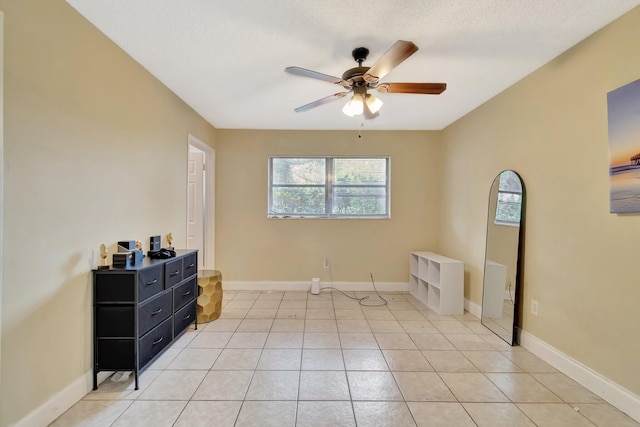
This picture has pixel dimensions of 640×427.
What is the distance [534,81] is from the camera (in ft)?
8.02

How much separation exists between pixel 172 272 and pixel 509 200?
3286mm

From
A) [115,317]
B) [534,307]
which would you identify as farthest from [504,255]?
[115,317]

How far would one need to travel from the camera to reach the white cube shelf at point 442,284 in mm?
3355

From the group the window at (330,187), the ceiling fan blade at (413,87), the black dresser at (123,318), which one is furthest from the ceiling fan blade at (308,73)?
the window at (330,187)

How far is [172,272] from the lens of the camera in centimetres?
236

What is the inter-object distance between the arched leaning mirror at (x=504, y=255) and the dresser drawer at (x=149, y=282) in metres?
3.18

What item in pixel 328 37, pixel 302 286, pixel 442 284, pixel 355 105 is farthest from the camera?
pixel 302 286

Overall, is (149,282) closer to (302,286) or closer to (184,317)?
(184,317)

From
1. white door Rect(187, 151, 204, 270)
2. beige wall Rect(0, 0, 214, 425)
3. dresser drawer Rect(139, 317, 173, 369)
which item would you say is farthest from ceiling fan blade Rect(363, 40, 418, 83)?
white door Rect(187, 151, 204, 270)

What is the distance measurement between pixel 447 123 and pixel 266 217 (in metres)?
3.04

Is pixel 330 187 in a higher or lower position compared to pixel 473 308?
higher

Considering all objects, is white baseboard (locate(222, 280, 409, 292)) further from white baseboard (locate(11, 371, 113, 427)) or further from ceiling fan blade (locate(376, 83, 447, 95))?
ceiling fan blade (locate(376, 83, 447, 95))

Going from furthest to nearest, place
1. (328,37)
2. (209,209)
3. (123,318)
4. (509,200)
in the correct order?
1. (209,209)
2. (509,200)
3. (328,37)
4. (123,318)

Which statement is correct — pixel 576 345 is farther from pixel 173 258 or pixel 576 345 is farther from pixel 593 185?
pixel 173 258
